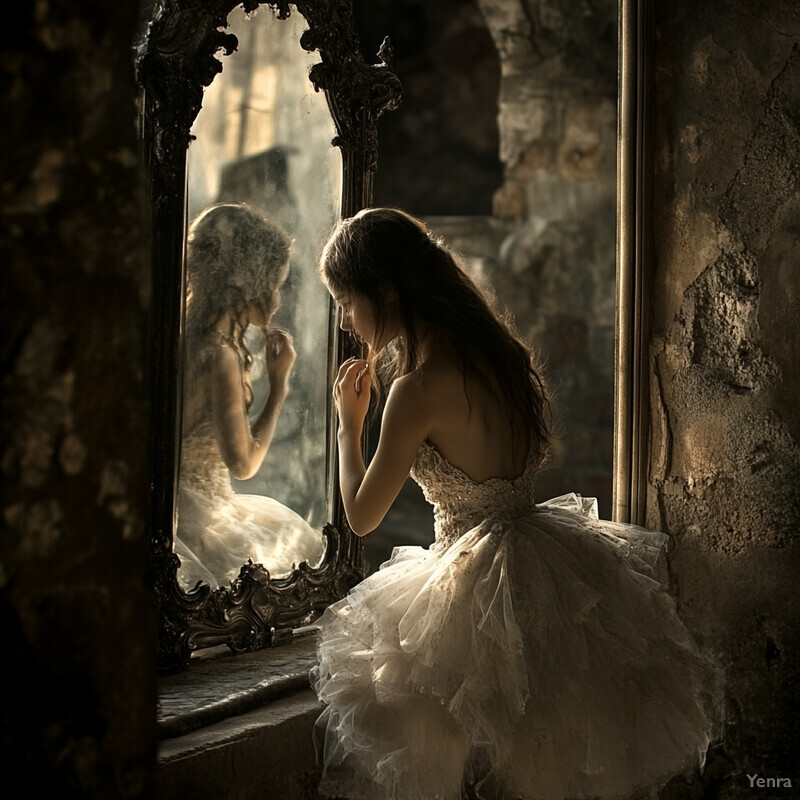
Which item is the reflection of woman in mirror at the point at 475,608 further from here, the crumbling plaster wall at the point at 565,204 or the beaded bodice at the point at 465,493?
the crumbling plaster wall at the point at 565,204

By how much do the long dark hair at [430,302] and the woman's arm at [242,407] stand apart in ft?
1.07

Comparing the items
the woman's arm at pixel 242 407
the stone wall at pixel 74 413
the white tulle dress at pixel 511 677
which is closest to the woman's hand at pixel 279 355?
the woman's arm at pixel 242 407

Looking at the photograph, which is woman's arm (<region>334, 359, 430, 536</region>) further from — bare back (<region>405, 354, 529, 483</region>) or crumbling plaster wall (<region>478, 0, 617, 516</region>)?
crumbling plaster wall (<region>478, 0, 617, 516</region>)

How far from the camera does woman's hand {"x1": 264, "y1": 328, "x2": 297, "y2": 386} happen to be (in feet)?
8.33

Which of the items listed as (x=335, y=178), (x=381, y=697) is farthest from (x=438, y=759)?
(x=335, y=178)

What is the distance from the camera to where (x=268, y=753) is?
7.14ft

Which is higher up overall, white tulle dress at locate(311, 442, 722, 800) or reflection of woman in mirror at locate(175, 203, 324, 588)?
reflection of woman in mirror at locate(175, 203, 324, 588)

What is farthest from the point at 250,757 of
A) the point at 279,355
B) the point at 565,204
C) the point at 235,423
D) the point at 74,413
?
the point at 565,204

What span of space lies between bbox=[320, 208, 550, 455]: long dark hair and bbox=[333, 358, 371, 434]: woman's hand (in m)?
0.11

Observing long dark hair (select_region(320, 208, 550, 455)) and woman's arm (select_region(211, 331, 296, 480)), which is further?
woman's arm (select_region(211, 331, 296, 480))

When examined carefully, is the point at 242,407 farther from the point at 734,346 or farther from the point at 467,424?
the point at 734,346

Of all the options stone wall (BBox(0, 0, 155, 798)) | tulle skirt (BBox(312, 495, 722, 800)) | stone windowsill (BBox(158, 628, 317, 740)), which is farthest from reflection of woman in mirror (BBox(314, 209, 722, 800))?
stone wall (BBox(0, 0, 155, 798))

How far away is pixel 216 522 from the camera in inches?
95.2

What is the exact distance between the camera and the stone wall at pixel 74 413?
92 centimetres
